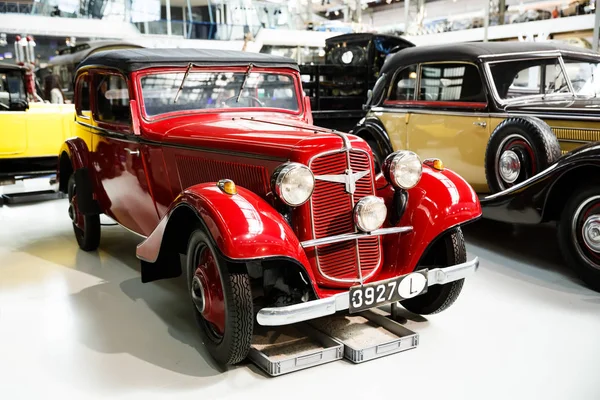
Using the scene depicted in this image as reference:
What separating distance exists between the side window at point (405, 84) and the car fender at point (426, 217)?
3.01 meters

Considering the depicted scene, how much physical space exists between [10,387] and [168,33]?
53.8ft

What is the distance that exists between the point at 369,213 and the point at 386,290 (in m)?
0.40

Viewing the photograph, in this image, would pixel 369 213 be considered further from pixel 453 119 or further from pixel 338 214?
pixel 453 119

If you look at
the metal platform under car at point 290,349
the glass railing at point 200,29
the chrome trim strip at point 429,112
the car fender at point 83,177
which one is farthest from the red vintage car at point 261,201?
the glass railing at point 200,29

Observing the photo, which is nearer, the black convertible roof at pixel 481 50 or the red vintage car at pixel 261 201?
the red vintage car at pixel 261 201

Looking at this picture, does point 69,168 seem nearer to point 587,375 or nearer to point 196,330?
point 196,330

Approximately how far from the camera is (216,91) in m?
4.05

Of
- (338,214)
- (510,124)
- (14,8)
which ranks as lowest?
(338,214)

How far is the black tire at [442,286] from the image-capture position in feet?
10.6

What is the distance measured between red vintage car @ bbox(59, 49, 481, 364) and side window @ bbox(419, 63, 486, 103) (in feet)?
6.18

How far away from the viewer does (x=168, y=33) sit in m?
17.7

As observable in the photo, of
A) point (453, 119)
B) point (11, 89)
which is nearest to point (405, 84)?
point (453, 119)

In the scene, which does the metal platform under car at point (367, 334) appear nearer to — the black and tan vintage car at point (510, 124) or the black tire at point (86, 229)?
the black and tan vintage car at point (510, 124)

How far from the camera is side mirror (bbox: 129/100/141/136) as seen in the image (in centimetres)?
382
